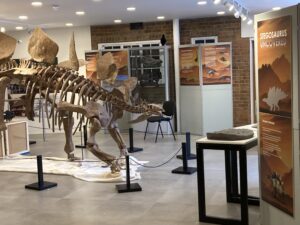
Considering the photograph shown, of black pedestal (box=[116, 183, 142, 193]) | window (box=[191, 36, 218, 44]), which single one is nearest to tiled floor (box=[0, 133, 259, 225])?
black pedestal (box=[116, 183, 142, 193])

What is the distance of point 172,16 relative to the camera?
10.4m

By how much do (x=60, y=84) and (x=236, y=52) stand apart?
17.6 feet

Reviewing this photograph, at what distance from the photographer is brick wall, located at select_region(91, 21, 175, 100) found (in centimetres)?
1121

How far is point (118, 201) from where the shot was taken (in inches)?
218

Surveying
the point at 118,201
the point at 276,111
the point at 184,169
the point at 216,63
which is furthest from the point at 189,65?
the point at 276,111

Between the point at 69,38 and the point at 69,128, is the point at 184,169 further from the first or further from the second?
the point at 69,38

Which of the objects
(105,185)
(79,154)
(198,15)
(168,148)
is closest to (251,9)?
(198,15)

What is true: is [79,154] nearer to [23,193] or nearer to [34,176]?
[34,176]

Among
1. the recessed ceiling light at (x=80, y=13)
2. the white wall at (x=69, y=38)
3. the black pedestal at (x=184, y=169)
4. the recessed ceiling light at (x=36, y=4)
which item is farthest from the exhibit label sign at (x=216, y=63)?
the recessed ceiling light at (x=36, y=4)

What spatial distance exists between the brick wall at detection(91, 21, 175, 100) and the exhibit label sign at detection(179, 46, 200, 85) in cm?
58

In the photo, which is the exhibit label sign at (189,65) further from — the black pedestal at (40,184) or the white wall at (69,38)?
the black pedestal at (40,184)

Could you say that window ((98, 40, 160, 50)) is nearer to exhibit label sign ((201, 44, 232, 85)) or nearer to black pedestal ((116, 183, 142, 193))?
exhibit label sign ((201, 44, 232, 85))

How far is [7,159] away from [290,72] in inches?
240

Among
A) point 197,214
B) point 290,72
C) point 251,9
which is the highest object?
point 251,9
